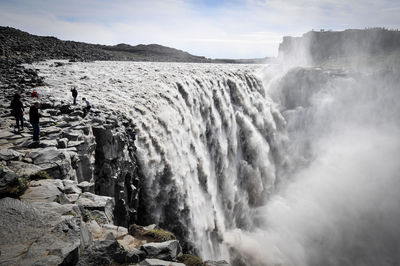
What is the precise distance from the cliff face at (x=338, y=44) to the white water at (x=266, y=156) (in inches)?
1040

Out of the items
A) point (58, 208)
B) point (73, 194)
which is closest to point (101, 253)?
point (58, 208)

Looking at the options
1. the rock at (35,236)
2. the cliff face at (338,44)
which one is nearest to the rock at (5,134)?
the rock at (35,236)

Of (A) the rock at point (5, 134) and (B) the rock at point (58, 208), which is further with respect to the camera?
(A) the rock at point (5, 134)

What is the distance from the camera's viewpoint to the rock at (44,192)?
7199 millimetres

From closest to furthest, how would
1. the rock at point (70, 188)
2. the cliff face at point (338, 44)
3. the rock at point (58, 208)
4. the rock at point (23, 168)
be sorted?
the rock at point (58, 208), the rock at point (23, 168), the rock at point (70, 188), the cliff face at point (338, 44)

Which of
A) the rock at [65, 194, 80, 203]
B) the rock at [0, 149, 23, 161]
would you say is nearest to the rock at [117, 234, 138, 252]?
the rock at [65, 194, 80, 203]

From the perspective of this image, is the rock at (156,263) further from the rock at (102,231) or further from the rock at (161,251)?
the rock at (102,231)

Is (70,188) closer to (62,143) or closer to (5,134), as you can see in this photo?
(62,143)

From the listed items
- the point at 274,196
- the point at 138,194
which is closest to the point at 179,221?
the point at 138,194

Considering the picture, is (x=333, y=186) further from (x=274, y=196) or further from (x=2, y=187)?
(x=2, y=187)

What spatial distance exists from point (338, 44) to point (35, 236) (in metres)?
88.5

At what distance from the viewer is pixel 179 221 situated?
53.2 feet

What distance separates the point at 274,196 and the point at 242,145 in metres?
9.33

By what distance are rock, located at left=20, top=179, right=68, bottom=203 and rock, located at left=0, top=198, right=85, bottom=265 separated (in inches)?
25.5
